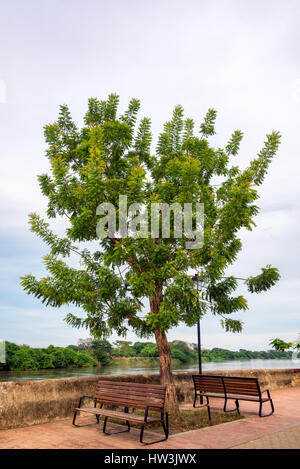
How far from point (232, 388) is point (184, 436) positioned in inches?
93.4

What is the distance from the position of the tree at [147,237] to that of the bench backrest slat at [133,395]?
52.2 inches

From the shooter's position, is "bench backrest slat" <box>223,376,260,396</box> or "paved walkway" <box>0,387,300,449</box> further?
"bench backrest slat" <box>223,376,260,396</box>

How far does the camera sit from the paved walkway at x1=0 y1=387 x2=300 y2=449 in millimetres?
5945

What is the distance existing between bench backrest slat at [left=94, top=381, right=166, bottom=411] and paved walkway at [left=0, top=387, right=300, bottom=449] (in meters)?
0.54

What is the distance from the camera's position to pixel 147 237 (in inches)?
315

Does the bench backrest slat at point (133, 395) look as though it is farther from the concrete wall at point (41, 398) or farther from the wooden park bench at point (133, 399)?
the concrete wall at point (41, 398)

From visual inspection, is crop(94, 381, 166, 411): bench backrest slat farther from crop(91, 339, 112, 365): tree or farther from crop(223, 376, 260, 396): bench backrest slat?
crop(91, 339, 112, 365): tree

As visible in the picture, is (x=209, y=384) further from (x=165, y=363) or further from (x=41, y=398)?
(x=41, y=398)

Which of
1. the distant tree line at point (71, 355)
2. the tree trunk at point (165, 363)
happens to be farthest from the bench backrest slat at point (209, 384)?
the distant tree line at point (71, 355)

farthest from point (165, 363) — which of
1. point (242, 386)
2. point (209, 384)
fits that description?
point (242, 386)

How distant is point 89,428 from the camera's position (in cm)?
721

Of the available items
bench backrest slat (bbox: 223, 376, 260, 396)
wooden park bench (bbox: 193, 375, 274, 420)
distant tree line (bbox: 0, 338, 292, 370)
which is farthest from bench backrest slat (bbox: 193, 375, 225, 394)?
distant tree line (bbox: 0, 338, 292, 370)

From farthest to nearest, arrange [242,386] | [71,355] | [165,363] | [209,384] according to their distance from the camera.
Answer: [71,355] < [209,384] < [165,363] < [242,386]
